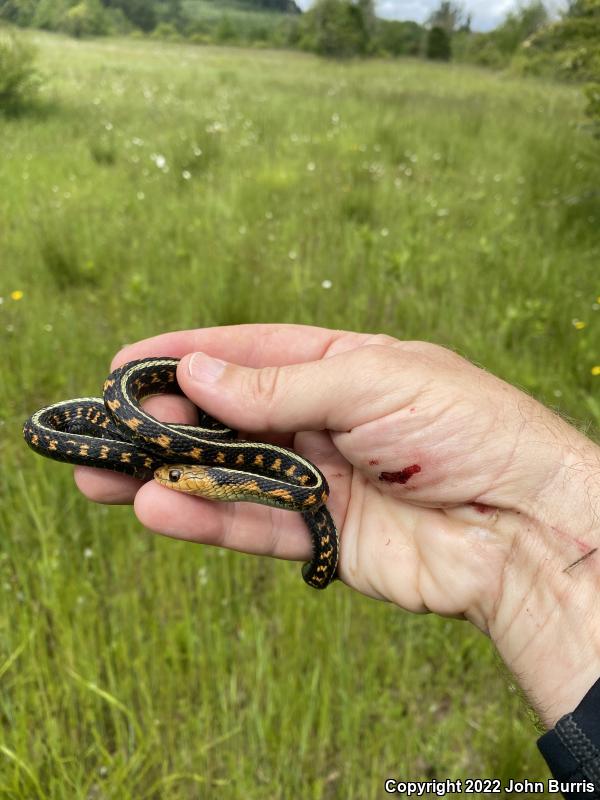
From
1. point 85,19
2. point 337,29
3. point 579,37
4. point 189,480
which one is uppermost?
point 337,29

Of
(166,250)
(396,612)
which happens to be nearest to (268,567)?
(396,612)

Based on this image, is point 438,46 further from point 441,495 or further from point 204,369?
point 441,495

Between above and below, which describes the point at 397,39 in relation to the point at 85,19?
above

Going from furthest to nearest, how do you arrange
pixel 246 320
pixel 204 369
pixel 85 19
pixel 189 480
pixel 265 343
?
pixel 85 19, pixel 246 320, pixel 265 343, pixel 204 369, pixel 189 480

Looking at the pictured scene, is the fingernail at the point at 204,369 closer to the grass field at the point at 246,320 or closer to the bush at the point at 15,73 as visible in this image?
the grass field at the point at 246,320

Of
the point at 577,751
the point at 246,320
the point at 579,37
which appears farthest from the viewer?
the point at 579,37

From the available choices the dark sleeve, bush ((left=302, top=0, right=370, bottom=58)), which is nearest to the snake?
the dark sleeve

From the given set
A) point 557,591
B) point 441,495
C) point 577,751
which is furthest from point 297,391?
point 577,751
